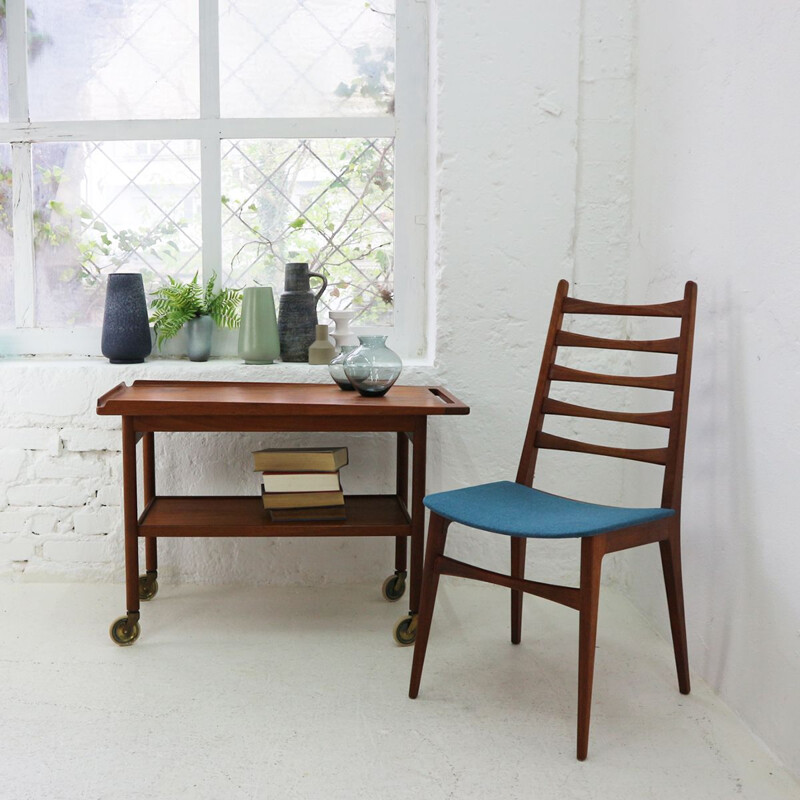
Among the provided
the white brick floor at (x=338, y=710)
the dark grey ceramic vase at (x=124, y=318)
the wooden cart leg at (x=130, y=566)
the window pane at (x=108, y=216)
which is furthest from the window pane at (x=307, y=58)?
the white brick floor at (x=338, y=710)

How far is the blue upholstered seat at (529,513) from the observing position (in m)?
1.81

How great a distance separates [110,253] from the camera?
9.72ft

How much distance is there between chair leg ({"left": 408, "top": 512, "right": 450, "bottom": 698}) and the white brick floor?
8 centimetres

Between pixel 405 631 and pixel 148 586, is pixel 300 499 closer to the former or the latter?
pixel 405 631

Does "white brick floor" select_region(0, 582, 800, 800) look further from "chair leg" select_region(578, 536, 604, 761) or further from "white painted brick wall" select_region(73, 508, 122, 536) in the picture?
"white painted brick wall" select_region(73, 508, 122, 536)

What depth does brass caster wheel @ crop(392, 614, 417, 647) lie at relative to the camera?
7.82 ft

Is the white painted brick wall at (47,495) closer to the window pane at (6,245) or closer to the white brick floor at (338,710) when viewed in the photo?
the white brick floor at (338,710)

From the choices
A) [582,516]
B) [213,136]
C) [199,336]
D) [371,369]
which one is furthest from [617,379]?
[213,136]

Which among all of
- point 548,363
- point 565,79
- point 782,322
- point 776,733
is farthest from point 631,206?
point 776,733

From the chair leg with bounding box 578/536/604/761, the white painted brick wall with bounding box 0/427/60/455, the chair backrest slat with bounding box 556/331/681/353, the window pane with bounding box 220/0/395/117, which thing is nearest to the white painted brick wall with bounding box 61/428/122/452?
the white painted brick wall with bounding box 0/427/60/455

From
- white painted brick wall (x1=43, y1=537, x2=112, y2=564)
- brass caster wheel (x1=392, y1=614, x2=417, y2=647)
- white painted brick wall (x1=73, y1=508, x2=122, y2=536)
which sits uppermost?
white painted brick wall (x1=73, y1=508, x2=122, y2=536)

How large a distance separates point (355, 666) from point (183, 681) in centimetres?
45

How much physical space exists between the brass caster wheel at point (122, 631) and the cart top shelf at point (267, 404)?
0.60 meters

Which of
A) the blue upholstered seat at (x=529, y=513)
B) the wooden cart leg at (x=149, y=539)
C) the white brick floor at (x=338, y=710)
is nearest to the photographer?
the white brick floor at (x=338, y=710)
